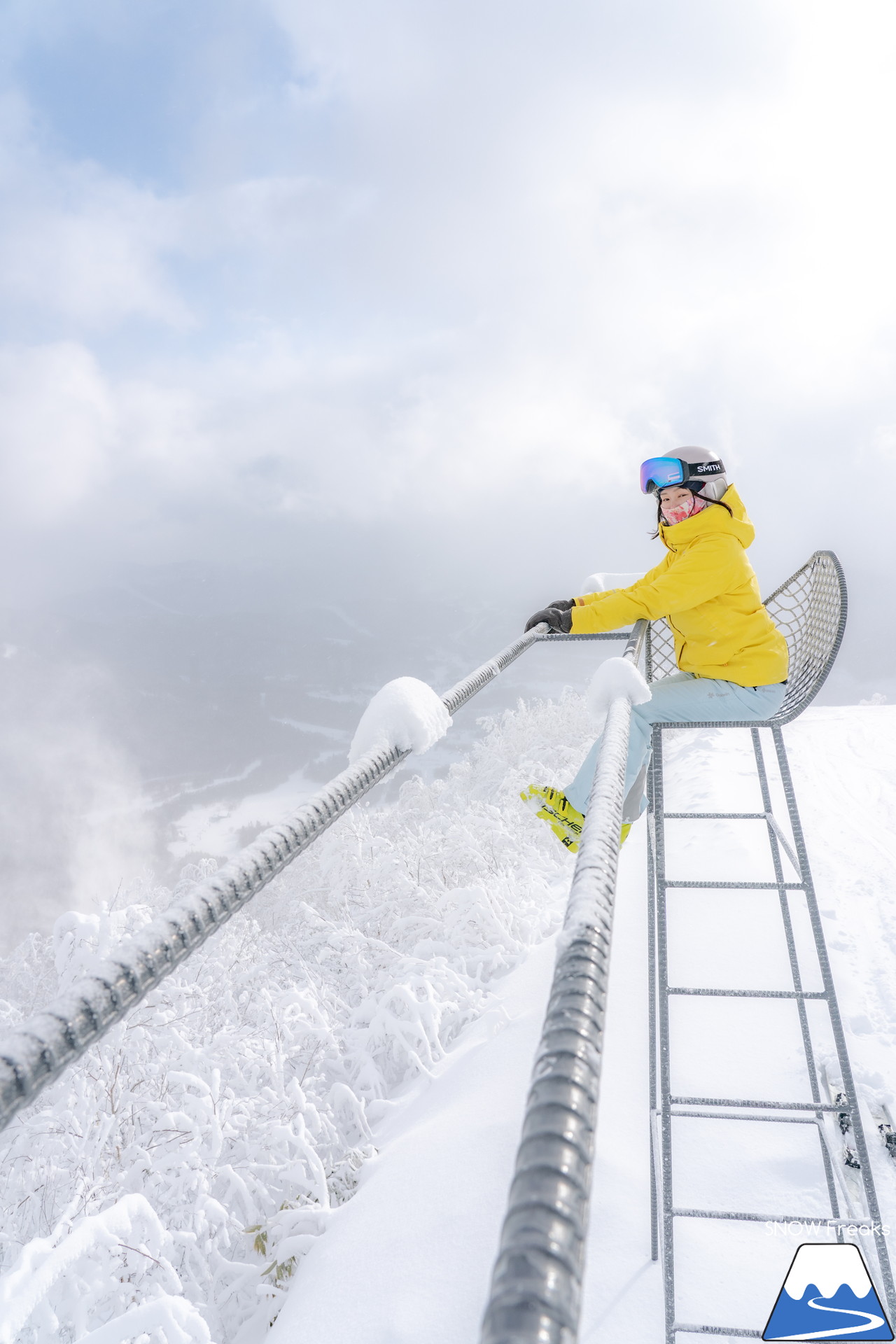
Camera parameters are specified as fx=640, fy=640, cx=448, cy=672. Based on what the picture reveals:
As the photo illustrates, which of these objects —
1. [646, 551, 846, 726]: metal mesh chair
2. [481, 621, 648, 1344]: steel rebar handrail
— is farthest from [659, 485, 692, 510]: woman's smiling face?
[481, 621, 648, 1344]: steel rebar handrail

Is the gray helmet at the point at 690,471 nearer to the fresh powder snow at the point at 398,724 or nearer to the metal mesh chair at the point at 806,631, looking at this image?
the metal mesh chair at the point at 806,631

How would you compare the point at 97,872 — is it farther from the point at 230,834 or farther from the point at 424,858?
the point at 424,858

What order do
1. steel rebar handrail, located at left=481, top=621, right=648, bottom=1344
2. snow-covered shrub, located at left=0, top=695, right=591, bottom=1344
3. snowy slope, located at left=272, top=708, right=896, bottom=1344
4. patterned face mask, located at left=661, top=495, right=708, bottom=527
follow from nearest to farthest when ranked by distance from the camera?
1. steel rebar handrail, located at left=481, top=621, right=648, bottom=1344
2. snowy slope, located at left=272, top=708, right=896, bottom=1344
3. patterned face mask, located at left=661, top=495, right=708, bottom=527
4. snow-covered shrub, located at left=0, top=695, right=591, bottom=1344

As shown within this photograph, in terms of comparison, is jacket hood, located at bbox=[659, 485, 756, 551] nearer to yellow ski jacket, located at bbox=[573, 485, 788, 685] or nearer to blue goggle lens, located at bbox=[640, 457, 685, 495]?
yellow ski jacket, located at bbox=[573, 485, 788, 685]

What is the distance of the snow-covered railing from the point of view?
2.71 ft

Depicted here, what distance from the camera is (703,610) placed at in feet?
10.4

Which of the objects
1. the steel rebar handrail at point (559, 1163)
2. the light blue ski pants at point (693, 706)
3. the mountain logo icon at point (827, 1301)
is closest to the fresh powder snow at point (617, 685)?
the light blue ski pants at point (693, 706)

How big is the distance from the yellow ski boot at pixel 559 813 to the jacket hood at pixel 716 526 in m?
1.40

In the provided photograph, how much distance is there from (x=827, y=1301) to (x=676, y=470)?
11.4 ft

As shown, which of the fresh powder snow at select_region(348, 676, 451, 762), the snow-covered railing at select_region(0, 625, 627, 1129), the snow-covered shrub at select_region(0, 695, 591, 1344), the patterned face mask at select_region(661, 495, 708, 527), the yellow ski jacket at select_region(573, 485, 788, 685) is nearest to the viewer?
the snow-covered railing at select_region(0, 625, 627, 1129)

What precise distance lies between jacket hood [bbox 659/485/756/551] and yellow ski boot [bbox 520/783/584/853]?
55.2 inches

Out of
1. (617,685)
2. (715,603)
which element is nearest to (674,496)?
(715,603)

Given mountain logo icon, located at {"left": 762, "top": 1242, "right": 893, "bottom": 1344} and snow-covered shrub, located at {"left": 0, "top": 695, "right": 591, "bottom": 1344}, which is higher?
snow-covered shrub, located at {"left": 0, "top": 695, "right": 591, "bottom": 1344}

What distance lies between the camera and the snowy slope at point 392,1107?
283cm
